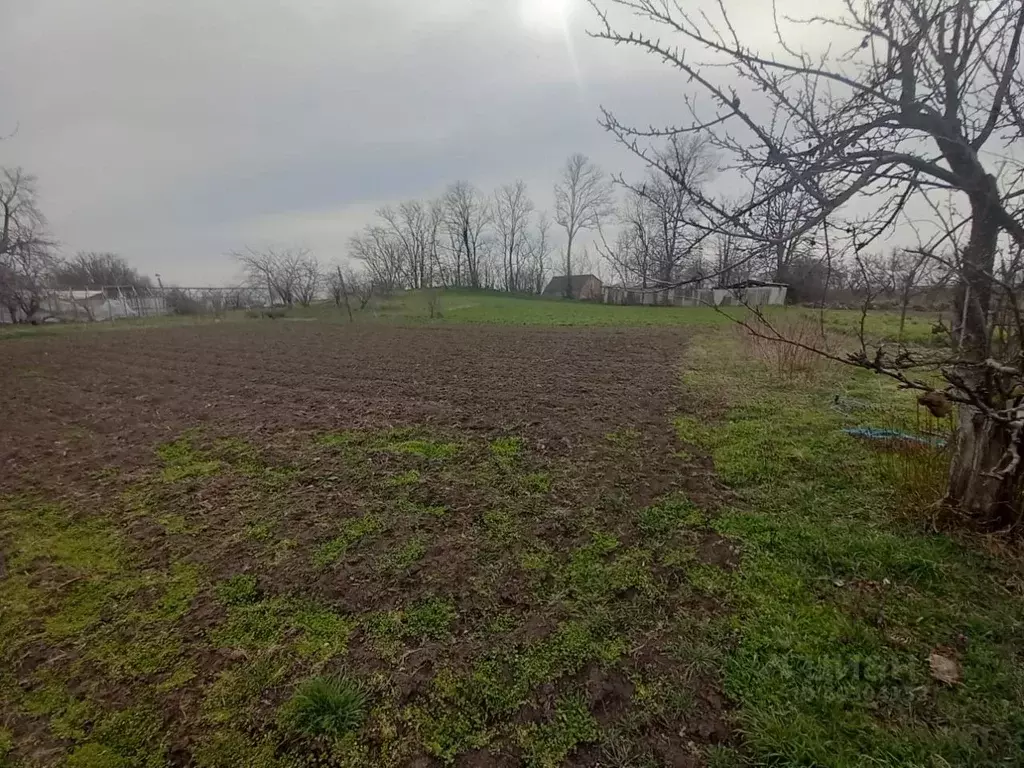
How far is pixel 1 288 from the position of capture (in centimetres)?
2278

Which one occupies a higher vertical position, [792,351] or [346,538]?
[792,351]

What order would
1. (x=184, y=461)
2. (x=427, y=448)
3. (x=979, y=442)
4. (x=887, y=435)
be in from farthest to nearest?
(x=427, y=448)
(x=184, y=461)
(x=887, y=435)
(x=979, y=442)

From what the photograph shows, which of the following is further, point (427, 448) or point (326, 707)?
point (427, 448)

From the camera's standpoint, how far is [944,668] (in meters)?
1.89

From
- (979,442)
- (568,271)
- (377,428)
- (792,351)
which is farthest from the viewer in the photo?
(568,271)

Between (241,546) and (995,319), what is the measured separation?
4.72 meters

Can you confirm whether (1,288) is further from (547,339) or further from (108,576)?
(108,576)

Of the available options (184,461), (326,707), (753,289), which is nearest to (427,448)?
(184,461)

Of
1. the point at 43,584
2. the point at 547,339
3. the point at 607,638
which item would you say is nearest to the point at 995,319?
the point at 607,638

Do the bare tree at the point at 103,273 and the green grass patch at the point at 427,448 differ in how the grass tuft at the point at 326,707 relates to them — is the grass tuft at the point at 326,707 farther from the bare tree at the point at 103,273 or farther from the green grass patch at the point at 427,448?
→ the bare tree at the point at 103,273

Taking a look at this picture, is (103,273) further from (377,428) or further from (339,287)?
(377,428)

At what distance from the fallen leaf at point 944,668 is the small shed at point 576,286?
4426 centimetres

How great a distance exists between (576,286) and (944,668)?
5003 centimetres

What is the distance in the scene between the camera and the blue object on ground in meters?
3.73
